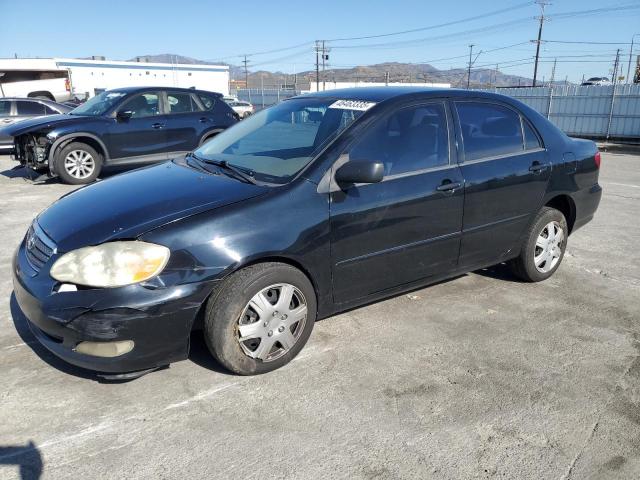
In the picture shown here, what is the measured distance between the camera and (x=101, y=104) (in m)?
9.34

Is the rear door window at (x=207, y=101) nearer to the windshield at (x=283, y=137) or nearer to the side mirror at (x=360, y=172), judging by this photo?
the windshield at (x=283, y=137)

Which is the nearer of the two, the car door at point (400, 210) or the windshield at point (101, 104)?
the car door at point (400, 210)

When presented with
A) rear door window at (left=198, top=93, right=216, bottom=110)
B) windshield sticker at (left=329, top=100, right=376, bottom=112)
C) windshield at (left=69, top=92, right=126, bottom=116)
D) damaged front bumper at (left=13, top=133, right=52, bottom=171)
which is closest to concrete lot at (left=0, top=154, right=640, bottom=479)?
windshield sticker at (left=329, top=100, right=376, bottom=112)

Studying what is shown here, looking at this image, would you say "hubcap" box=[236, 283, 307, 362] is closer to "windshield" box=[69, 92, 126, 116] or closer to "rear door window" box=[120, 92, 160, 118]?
"rear door window" box=[120, 92, 160, 118]

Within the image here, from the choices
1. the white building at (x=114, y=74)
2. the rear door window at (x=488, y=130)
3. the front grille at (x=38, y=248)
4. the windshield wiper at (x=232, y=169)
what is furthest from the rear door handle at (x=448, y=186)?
the white building at (x=114, y=74)

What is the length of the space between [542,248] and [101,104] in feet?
26.6

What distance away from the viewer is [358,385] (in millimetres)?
2959

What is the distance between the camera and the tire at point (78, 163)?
8.70m

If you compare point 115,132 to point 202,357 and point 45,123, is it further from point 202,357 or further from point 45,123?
point 202,357

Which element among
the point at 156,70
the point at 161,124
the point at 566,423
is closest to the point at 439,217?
the point at 566,423

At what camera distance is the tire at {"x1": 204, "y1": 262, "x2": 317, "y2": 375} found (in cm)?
279

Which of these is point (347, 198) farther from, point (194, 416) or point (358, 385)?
point (194, 416)

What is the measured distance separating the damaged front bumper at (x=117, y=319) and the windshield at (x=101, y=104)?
282 inches

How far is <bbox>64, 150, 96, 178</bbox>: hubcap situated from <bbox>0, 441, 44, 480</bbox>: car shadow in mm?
7345
